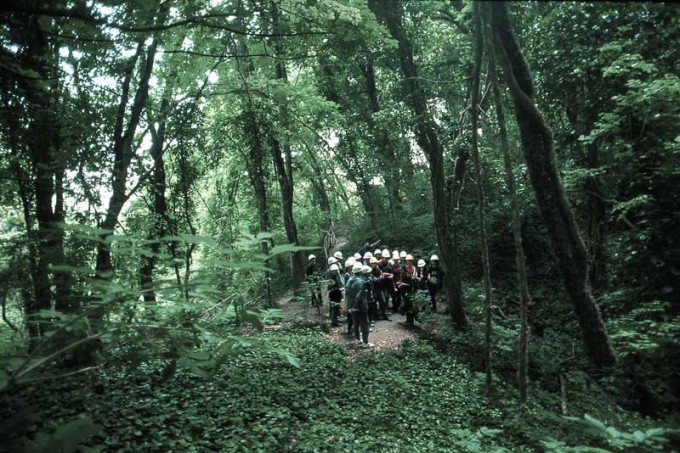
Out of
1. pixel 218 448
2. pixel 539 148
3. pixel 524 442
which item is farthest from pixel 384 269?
pixel 218 448

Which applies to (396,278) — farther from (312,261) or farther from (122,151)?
(122,151)

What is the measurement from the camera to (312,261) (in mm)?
14898

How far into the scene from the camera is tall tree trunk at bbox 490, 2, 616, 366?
7.91 meters

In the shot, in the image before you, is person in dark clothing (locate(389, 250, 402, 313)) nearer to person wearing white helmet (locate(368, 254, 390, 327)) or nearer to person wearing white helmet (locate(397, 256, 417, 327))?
person wearing white helmet (locate(397, 256, 417, 327))

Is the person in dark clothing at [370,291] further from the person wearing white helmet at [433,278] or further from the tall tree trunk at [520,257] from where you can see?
the tall tree trunk at [520,257]

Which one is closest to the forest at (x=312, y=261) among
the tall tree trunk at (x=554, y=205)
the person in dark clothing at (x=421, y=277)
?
the tall tree trunk at (x=554, y=205)

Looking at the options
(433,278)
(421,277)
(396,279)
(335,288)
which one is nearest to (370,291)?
(335,288)

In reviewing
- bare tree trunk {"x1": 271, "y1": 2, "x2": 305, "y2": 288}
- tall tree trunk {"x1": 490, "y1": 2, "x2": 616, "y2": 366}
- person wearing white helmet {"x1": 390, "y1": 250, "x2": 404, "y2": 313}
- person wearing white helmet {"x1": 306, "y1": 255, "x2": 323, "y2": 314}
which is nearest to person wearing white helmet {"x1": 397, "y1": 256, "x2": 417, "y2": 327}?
person wearing white helmet {"x1": 390, "y1": 250, "x2": 404, "y2": 313}

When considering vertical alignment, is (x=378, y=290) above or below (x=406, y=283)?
below

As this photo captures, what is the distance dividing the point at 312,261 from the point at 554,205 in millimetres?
8341

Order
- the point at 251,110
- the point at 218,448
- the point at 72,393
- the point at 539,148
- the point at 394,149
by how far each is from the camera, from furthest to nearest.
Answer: the point at 394,149 → the point at 251,110 → the point at 539,148 → the point at 72,393 → the point at 218,448

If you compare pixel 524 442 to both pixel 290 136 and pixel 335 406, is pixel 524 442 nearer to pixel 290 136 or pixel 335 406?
pixel 335 406

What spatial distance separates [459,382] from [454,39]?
573 inches

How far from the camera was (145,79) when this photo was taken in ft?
31.2
